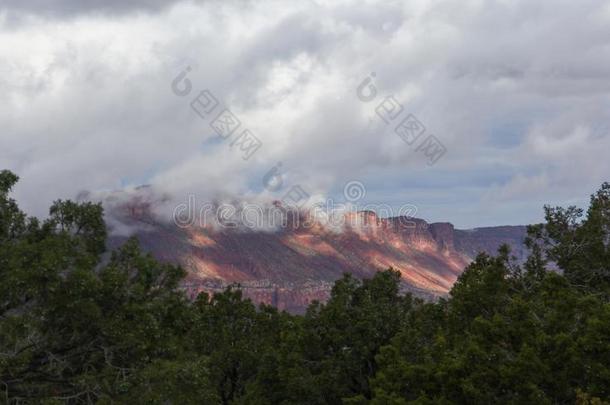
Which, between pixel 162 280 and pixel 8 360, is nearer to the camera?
pixel 8 360

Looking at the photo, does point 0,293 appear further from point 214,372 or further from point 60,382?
point 214,372

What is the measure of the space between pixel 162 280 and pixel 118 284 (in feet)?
9.40

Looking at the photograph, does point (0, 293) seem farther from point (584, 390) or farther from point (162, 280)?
point (584, 390)

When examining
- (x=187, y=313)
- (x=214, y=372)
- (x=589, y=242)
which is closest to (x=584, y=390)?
(x=589, y=242)

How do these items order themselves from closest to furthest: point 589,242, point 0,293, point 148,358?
point 0,293 < point 148,358 < point 589,242

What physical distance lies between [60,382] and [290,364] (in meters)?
14.4

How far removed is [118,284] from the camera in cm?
2319

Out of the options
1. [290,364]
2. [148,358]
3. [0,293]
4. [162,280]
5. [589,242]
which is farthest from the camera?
[290,364]

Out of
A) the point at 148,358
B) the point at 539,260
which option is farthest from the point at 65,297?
the point at 539,260

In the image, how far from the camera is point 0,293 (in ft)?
72.1

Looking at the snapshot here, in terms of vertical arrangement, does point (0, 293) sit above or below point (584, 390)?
above

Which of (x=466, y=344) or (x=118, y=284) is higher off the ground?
(x=118, y=284)

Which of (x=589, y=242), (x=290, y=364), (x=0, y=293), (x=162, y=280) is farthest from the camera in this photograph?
(x=290, y=364)

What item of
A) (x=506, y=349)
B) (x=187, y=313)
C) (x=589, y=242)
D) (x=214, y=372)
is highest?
(x=589, y=242)
